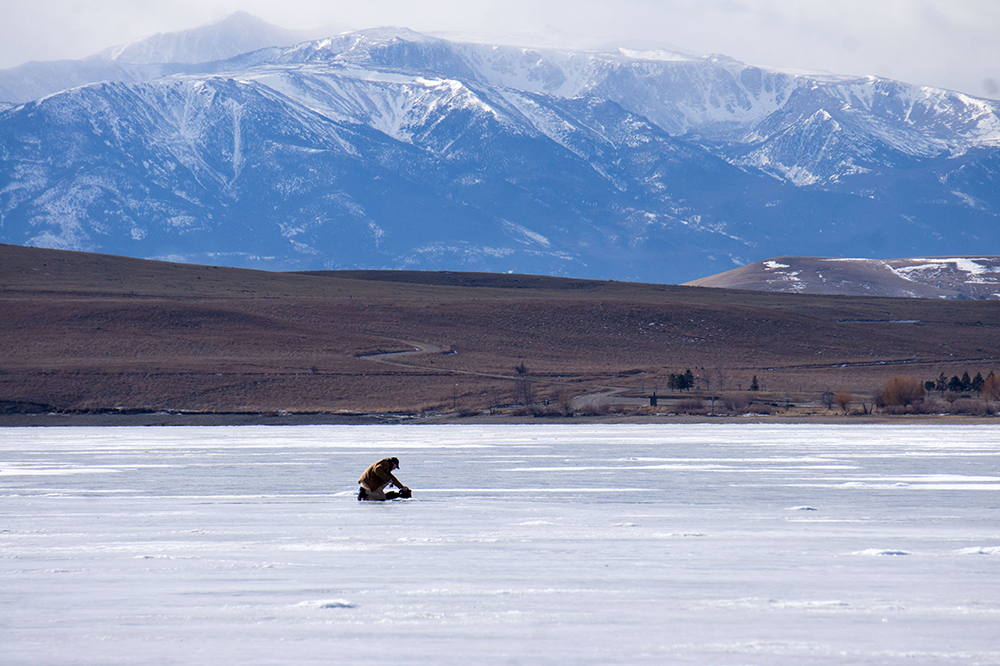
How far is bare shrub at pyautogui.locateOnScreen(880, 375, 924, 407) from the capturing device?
5912cm

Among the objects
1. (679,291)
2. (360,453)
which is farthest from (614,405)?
(679,291)

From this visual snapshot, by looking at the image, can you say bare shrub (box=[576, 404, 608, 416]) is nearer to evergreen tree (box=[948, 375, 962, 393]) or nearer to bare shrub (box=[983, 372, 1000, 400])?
bare shrub (box=[983, 372, 1000, 400])

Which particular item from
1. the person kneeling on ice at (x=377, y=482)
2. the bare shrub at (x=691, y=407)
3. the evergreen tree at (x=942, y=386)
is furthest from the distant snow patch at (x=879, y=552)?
the evergreen tree at (x=942, y=386)

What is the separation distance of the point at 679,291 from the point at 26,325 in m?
88.8

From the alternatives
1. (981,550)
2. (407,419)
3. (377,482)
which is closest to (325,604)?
(377,482)

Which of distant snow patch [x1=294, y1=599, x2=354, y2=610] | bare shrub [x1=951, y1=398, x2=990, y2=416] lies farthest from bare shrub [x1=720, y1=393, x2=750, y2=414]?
distant snow patch [x1=294, y1=599, x2=354, y2=610]

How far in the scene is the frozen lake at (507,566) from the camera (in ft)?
30.7

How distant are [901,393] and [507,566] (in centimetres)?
5229

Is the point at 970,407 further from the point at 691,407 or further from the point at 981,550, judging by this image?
the point at 981,550

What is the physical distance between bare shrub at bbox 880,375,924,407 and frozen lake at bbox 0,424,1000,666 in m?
35.0

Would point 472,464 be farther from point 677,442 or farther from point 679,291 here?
point 679,291

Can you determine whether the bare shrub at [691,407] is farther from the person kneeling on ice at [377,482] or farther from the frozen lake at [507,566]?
the person kneeling on ice at [377,482]

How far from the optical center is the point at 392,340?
3622 inches

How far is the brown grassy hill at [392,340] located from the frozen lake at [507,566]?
39.9 m
